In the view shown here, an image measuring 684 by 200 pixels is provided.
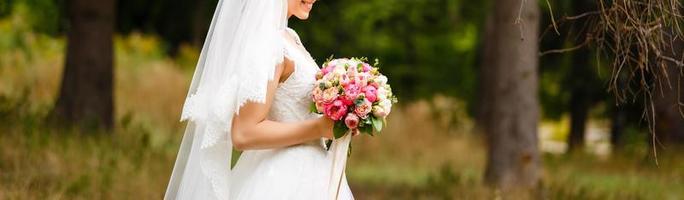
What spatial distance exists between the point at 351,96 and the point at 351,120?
0.29 feet

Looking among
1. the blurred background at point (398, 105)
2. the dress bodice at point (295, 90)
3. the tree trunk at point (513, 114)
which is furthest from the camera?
the tree trunk at point (513, 114)

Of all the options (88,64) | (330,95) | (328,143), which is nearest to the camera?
(330,95)

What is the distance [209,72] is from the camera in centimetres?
438

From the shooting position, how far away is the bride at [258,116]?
413cm

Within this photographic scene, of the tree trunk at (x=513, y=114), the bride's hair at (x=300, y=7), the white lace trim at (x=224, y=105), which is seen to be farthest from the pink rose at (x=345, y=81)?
the tree trunk at (x=513, y=114)

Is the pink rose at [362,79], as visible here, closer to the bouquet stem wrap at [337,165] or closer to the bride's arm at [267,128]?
the bride's arm at [267,128]

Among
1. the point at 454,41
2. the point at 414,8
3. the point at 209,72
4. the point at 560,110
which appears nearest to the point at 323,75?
the point at 209,72

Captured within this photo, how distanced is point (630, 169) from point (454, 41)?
1259cm

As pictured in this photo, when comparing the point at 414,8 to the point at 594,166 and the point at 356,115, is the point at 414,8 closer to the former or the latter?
the point at 594,166

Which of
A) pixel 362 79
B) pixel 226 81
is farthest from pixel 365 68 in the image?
pixel 226 81

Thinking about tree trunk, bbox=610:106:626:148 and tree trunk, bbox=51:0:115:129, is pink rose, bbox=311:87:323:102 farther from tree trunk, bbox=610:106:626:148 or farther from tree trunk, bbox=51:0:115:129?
tree trunk, bbox=610:106:626:148

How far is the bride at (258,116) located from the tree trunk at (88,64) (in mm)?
8144

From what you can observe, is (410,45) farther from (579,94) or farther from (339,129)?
(339,129)

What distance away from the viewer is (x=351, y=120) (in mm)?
4039
